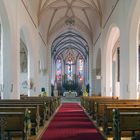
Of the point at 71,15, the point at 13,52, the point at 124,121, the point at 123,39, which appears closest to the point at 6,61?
the point at 13,52

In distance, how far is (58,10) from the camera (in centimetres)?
2952

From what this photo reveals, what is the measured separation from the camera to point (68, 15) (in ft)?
104

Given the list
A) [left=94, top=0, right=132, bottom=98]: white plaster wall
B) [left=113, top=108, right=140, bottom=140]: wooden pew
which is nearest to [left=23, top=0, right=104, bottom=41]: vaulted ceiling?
[left=94, top=0, right=132, bottom=98]: white plaster wall

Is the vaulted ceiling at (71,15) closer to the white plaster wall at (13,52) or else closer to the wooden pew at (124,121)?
the white plaster wall at (13,52)

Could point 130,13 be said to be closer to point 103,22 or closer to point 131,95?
point 131,95

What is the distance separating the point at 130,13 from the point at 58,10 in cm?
1522

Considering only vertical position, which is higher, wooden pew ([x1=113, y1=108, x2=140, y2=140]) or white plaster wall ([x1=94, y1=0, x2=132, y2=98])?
white plaster wall ([x1=94, y1=0, x2=132, y2=98])

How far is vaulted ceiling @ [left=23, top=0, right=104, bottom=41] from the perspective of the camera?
25422 mm

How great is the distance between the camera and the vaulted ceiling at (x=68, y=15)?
2542cm

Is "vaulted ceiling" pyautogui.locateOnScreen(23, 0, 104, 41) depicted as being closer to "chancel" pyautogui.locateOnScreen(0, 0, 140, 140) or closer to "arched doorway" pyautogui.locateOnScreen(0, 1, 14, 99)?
"chancel" pyautogui.locateOnScreen(0, 0, 140, 140)

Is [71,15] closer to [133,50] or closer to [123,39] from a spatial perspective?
[123,39]

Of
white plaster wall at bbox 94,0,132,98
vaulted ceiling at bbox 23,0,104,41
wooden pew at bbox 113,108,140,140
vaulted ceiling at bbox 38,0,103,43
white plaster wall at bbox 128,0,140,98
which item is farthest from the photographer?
vaulted ceiling at bbox 38,0,103,43

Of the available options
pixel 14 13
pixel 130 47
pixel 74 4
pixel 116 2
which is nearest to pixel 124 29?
pixel 130 47

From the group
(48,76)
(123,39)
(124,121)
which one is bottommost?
(124,121)
